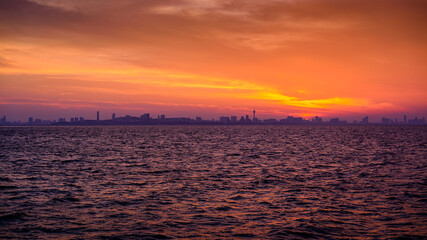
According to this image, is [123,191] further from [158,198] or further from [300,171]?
[300,171]

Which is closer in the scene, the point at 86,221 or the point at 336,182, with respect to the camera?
the point at 86,221

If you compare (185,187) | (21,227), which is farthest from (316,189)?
(21,227)

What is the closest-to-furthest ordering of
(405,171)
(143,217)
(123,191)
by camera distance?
(143,217) → (123,191) → (405,171)

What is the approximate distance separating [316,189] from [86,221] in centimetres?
1544

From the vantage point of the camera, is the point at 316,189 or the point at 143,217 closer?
the point at 143,217

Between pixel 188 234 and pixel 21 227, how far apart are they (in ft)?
25.0

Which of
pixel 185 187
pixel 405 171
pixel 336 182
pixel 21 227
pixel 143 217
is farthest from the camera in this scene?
pixel 405 171

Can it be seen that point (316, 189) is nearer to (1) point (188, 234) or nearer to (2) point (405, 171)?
(1) point (188, 234)

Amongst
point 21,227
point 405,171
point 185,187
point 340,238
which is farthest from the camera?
point 405,171

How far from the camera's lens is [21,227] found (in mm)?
15555

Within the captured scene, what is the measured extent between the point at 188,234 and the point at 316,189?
1275cm

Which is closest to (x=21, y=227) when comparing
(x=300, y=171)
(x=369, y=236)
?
(x=369, y=236)

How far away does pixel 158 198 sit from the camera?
21.5m

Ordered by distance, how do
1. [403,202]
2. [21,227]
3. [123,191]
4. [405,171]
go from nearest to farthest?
1. [21,227]
2. [403,202]
3. [123,191]
4. [405,171]
